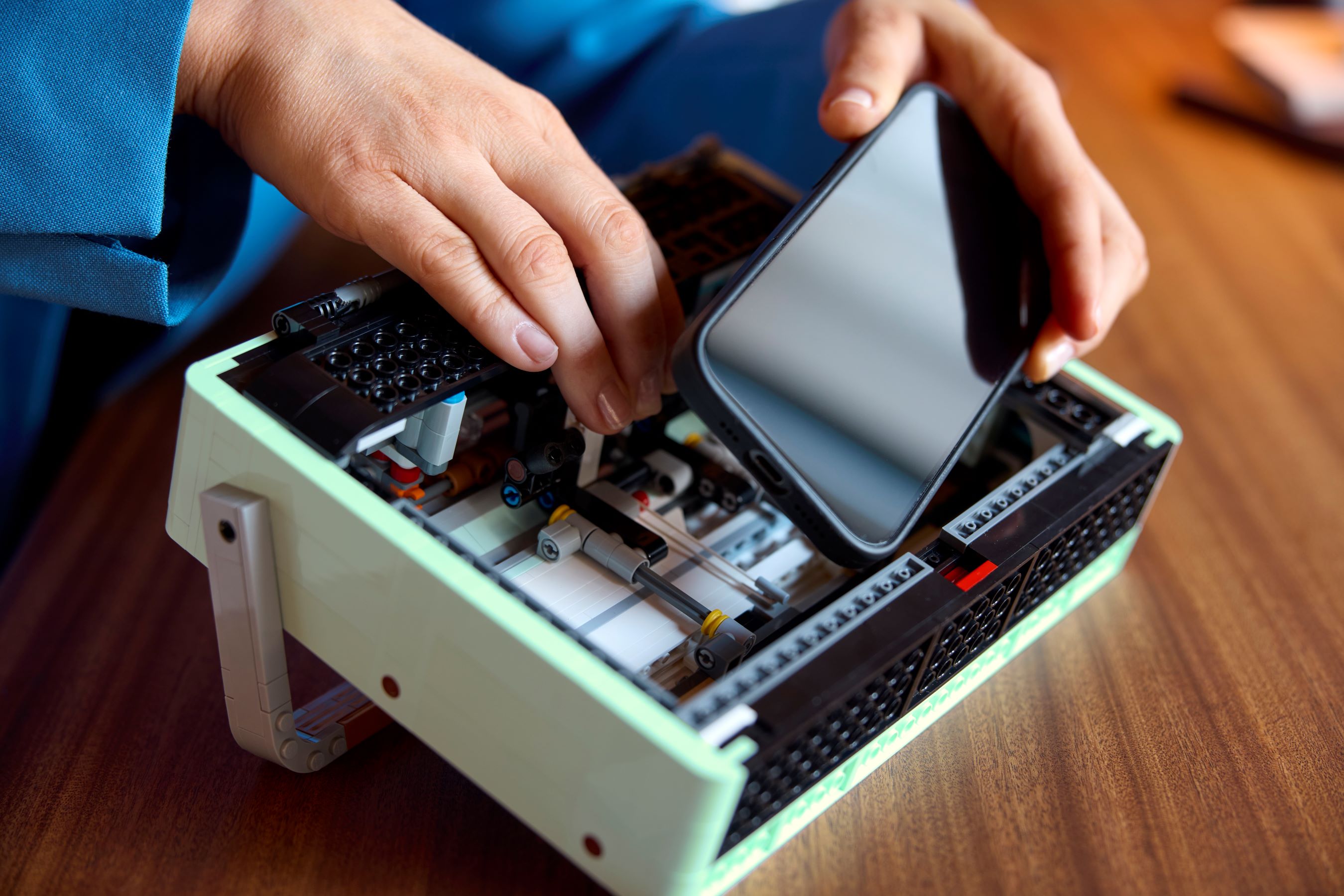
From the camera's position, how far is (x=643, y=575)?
2.33 ft

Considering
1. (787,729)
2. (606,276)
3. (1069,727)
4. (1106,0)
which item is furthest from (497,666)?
(1106,0)

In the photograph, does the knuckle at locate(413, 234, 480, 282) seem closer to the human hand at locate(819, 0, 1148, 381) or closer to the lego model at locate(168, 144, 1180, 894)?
the lego model at locate(168, 144, 1180, 894)

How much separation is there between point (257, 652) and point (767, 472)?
33cm

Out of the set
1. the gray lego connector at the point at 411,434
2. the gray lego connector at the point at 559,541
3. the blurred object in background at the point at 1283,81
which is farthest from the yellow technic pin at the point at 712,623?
the blurred object in background at the point at 1283,81

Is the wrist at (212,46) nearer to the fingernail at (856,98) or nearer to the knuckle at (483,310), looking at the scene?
the knuckle at (483,310)

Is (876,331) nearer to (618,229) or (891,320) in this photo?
(891,320)

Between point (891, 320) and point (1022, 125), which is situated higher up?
point (1022, 125)

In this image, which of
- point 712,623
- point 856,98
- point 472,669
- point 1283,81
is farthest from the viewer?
point 1283,81

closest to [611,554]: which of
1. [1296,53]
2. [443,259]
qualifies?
[443,259]

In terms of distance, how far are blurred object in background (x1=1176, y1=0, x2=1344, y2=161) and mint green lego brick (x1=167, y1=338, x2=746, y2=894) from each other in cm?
156

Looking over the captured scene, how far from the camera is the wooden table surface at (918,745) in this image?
63 centimetres

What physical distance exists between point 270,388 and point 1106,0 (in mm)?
1939

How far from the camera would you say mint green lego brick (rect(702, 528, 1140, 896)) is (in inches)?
23.8

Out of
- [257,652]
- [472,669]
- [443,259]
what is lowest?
[257,652]
